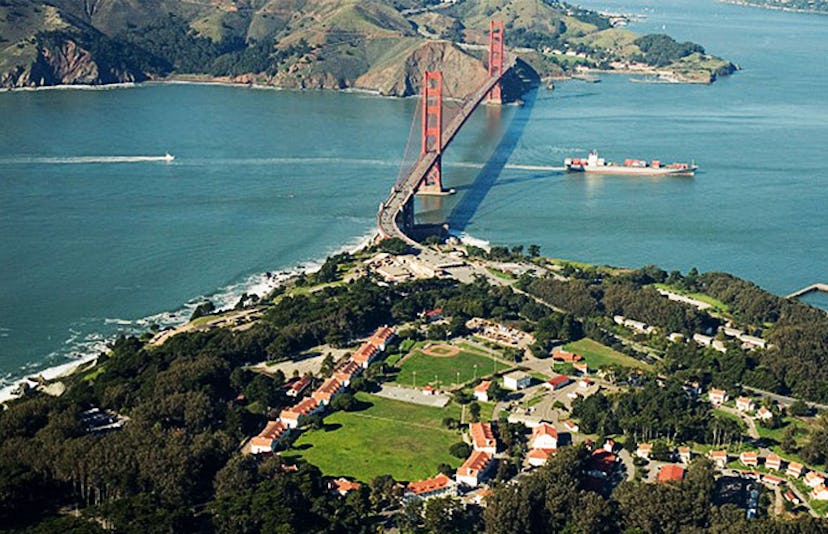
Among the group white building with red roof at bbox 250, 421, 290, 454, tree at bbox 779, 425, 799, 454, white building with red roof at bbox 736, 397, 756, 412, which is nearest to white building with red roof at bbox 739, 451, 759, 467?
tree at bbox 779, 425, 799, 454

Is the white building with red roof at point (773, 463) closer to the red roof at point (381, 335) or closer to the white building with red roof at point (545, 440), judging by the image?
the white building with red roof at point (545, 440)

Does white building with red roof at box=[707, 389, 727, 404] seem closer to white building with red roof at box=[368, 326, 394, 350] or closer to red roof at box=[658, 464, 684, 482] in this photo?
red roof at box=[658, 464, 684, 482]

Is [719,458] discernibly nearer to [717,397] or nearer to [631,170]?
[717,397]

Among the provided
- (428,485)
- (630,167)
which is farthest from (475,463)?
(630,167)

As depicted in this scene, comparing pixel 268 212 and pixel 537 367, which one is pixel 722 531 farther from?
pixel 268 212

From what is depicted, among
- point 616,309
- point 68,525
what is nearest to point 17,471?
point 68,525

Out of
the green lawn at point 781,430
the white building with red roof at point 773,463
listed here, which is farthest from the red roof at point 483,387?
the white building with red roof at point 773,463
